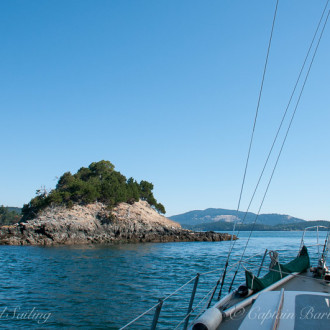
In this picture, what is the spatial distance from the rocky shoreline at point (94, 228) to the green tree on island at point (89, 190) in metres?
1.66

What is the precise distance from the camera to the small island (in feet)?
179

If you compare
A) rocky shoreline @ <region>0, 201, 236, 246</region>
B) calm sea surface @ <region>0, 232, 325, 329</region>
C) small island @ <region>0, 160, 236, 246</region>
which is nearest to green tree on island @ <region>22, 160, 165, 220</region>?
small island @ <region>0, 160, 236, 246</region>

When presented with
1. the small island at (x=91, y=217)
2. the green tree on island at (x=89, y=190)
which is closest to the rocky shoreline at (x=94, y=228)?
the small island at (x=91, y=217)

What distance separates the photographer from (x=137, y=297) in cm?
1484

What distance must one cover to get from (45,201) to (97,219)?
10374 mm

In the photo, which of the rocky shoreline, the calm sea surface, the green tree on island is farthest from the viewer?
the green tree on island

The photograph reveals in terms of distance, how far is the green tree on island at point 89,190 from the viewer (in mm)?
62281

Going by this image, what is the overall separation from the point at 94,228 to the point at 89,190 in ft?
27.1

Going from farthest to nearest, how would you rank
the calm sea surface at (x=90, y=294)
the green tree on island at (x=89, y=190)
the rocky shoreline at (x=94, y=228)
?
1. the green tree on island at (x=89, y=190)
2. the rocky shoreline at (x=94, y=228)
3. the calm sea surface at (x=90, y=294)

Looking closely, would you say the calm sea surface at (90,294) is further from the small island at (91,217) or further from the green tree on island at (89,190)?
the green tree on island at (89,190)

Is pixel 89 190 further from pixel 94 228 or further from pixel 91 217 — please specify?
pixel 94 228

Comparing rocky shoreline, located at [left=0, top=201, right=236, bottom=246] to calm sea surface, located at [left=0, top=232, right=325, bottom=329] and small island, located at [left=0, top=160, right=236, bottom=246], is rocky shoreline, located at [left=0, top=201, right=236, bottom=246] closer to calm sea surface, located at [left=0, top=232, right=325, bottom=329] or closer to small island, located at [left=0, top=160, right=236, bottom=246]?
small island, located at [left=0, top=160, right=236, bottom=246]

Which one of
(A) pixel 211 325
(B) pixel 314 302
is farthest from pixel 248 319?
(B) pixel 314 302

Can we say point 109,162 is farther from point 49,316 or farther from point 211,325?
point 211,325
